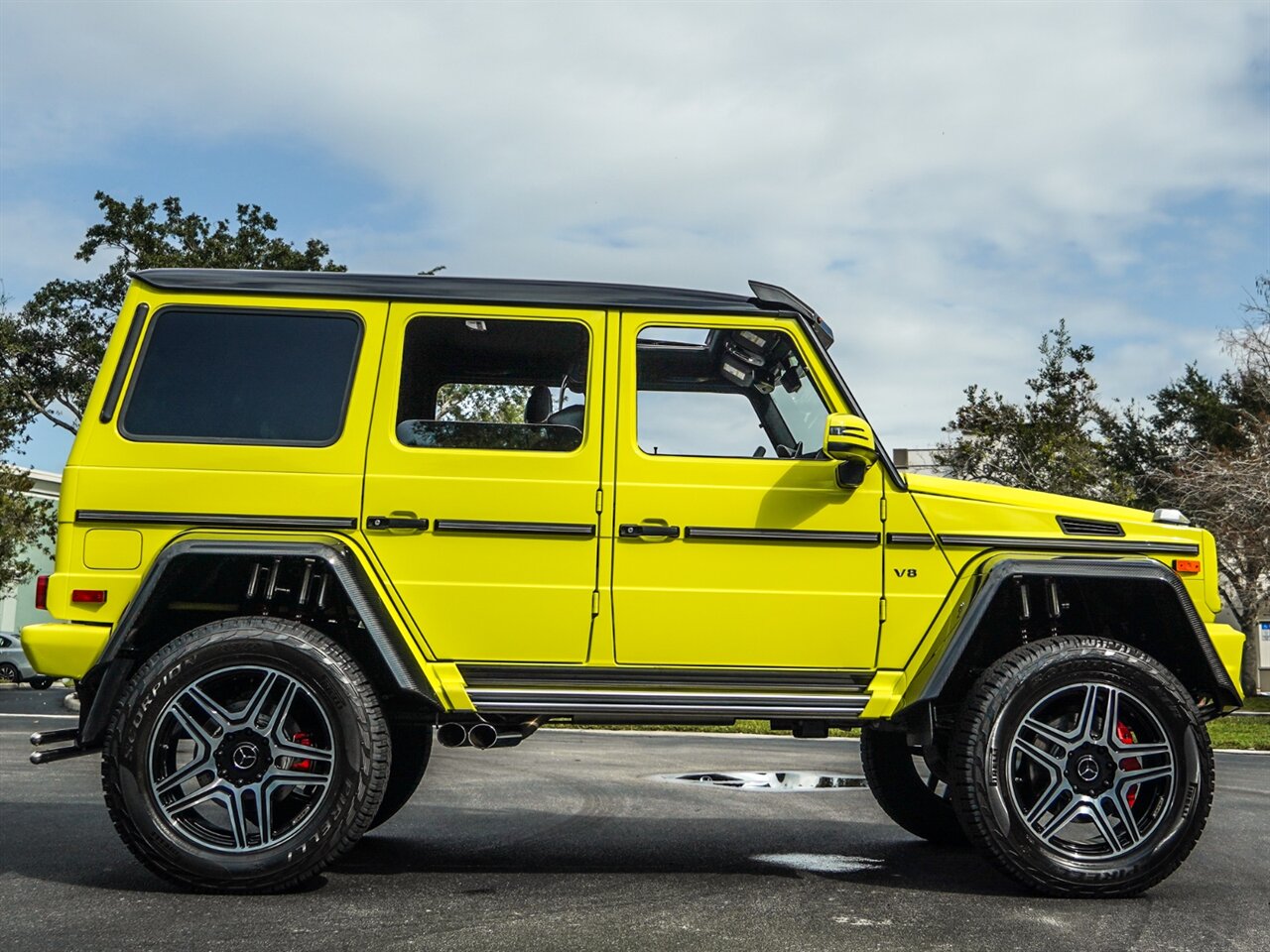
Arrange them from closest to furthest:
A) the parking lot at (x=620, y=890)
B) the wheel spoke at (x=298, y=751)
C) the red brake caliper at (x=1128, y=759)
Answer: the parking lot at (x=620, y=890) < the wheel spoke at (x=298, y=751) < the red brake caliper at (x=1128, y=759)

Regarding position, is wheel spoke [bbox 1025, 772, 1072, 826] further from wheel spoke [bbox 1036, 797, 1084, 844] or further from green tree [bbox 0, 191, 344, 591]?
green tree [bbox 0, 191, 344, 591]

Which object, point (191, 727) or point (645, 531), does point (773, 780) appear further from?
point (191, 727)

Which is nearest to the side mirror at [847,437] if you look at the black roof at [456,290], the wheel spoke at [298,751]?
the black roof at [456,290]

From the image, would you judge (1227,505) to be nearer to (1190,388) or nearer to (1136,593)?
(1136,593)

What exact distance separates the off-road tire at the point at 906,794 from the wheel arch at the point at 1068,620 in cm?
97

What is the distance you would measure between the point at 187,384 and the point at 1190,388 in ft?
174

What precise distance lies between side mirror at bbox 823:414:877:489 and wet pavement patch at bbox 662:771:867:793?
4.56m

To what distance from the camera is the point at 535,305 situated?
5.75 metres

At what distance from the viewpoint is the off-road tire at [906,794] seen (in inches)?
269

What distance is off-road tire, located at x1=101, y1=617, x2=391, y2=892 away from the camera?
5133 millimetres

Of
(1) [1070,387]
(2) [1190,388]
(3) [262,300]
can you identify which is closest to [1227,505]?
(1) [1070,387]

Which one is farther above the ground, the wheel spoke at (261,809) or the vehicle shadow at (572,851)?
the wheel spoke at (261,809)

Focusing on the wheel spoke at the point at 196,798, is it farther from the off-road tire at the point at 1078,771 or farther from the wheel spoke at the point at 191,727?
the off-road tire at the point at 1078,771

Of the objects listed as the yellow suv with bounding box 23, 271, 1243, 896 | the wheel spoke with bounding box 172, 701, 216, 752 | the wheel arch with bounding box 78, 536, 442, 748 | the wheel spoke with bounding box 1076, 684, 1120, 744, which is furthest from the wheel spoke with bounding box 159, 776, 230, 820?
→ the wheel spoke with bounding box 1076, 684, 1120, 744
